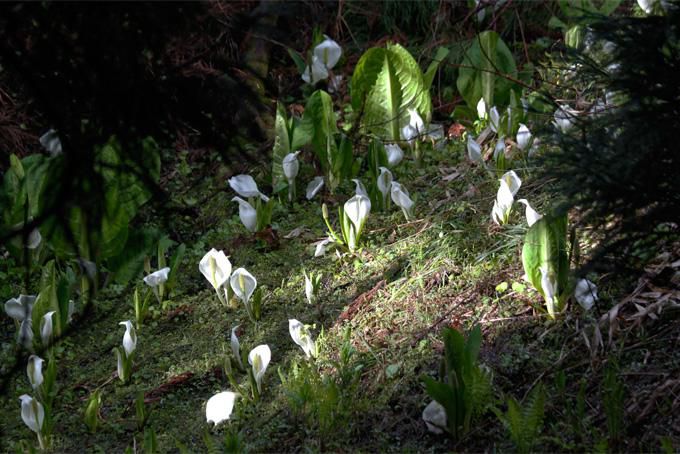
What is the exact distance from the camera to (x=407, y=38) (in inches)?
182

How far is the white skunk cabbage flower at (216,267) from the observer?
267 cm

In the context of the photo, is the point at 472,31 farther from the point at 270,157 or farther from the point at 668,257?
the point at 668,257

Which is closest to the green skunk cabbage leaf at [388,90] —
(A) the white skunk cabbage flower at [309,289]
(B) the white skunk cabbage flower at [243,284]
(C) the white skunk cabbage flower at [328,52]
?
(C) the white skunk cabbage flower at [328,52]

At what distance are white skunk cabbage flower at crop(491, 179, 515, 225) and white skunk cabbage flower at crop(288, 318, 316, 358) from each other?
2.72 ft

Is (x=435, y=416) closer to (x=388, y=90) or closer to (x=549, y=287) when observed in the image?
(x=549, y=287)

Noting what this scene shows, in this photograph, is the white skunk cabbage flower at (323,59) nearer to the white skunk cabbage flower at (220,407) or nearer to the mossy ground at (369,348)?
the mossy ground at (369,348)

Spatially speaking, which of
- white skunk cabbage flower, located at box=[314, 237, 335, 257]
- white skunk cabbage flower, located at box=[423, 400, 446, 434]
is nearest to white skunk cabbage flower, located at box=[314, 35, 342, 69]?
white skunk cabbage flower, located at box=[314, 237, 335, 257]

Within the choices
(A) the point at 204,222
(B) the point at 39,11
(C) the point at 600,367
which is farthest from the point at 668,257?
(A) the point at 204,222

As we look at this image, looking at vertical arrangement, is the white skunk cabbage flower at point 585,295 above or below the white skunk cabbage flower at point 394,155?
above

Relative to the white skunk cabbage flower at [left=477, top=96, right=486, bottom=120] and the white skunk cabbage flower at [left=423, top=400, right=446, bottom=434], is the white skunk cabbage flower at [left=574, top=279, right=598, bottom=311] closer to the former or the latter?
the white skunk cabbage flower at [left=423, top=400, right=446, bottom=434]

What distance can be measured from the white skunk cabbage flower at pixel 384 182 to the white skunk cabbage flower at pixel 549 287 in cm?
100

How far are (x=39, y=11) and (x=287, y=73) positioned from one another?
10.6 ft

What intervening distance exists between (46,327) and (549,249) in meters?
1.55

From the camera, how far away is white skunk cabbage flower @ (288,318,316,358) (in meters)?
2.33
